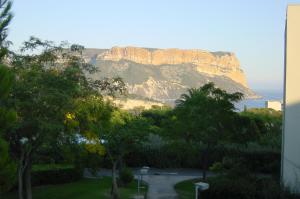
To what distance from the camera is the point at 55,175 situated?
2505 centimetres

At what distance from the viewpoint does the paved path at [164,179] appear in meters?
22.6

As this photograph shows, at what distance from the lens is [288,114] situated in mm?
17188

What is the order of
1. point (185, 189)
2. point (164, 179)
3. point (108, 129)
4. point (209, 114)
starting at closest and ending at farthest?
point (108, 129)
point (185, 189)
point (209, 114)
point (164, 179)

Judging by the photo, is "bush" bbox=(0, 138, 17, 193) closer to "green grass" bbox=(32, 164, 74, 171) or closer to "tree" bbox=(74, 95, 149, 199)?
"tree" bbox=(74, 95, 149, 199)

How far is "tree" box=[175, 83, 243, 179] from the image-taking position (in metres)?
24.6

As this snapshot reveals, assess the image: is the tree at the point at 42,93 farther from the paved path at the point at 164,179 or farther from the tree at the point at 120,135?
the paved path at the point at 164,179

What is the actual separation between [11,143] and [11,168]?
15.1 feet

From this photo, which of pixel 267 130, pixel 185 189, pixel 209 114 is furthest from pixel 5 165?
pixel 267 130

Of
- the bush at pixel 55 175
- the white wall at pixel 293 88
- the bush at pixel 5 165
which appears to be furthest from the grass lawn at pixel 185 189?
the bush at pixel 5 165

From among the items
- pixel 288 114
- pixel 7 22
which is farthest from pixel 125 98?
pixel 7 22

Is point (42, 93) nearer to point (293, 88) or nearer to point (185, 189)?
point (293, 88)

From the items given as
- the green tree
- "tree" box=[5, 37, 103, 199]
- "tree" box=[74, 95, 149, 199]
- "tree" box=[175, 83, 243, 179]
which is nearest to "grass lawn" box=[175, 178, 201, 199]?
"tree" box=[175, 83, 243, 179]

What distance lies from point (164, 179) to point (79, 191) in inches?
277

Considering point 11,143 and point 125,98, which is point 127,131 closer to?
point 125,98
